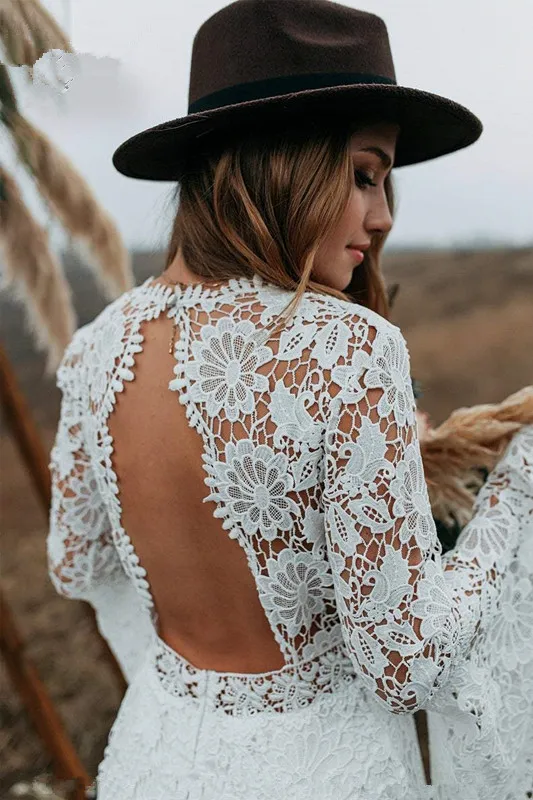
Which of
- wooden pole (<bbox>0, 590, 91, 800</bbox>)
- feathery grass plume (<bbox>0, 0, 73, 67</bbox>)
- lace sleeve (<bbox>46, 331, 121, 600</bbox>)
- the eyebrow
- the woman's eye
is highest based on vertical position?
feathery grass plume (<bbox>0, 0, 73, 67</bbox>)

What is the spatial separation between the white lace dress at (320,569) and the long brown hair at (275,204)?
0.04 metres

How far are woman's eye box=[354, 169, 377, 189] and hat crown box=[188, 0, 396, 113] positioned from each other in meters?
0.10

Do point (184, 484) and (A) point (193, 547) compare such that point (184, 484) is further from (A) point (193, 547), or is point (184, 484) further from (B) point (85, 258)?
(B) point (85, 258)

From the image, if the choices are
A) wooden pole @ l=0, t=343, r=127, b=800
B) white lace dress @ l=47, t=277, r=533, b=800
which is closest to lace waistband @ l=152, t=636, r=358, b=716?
white lace dress @ l=47, t=277, r=533, b=800

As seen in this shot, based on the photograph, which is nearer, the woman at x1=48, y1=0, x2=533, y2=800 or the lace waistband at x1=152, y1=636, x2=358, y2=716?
the woman at x1=48, y1=0, x2=533, y2=800

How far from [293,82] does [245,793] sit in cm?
89

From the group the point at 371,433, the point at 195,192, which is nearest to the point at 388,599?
the point at 371,433

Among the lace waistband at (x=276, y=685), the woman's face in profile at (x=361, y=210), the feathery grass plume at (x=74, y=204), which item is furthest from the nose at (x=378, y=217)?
the feathery grass plume at (x=74, y=204)

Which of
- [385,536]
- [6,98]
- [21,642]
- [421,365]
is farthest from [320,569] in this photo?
[421,365]

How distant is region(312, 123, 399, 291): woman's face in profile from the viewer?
0.86 meters

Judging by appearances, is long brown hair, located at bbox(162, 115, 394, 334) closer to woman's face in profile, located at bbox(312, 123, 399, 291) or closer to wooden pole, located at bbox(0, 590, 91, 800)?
woman's face in profile, located at bbox(312, 123, 399, 291)

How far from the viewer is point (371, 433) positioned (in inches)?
29.4

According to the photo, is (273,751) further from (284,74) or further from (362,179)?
(284,74)

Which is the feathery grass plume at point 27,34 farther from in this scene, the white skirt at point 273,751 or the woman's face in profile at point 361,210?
the white skirt at point 273,751
